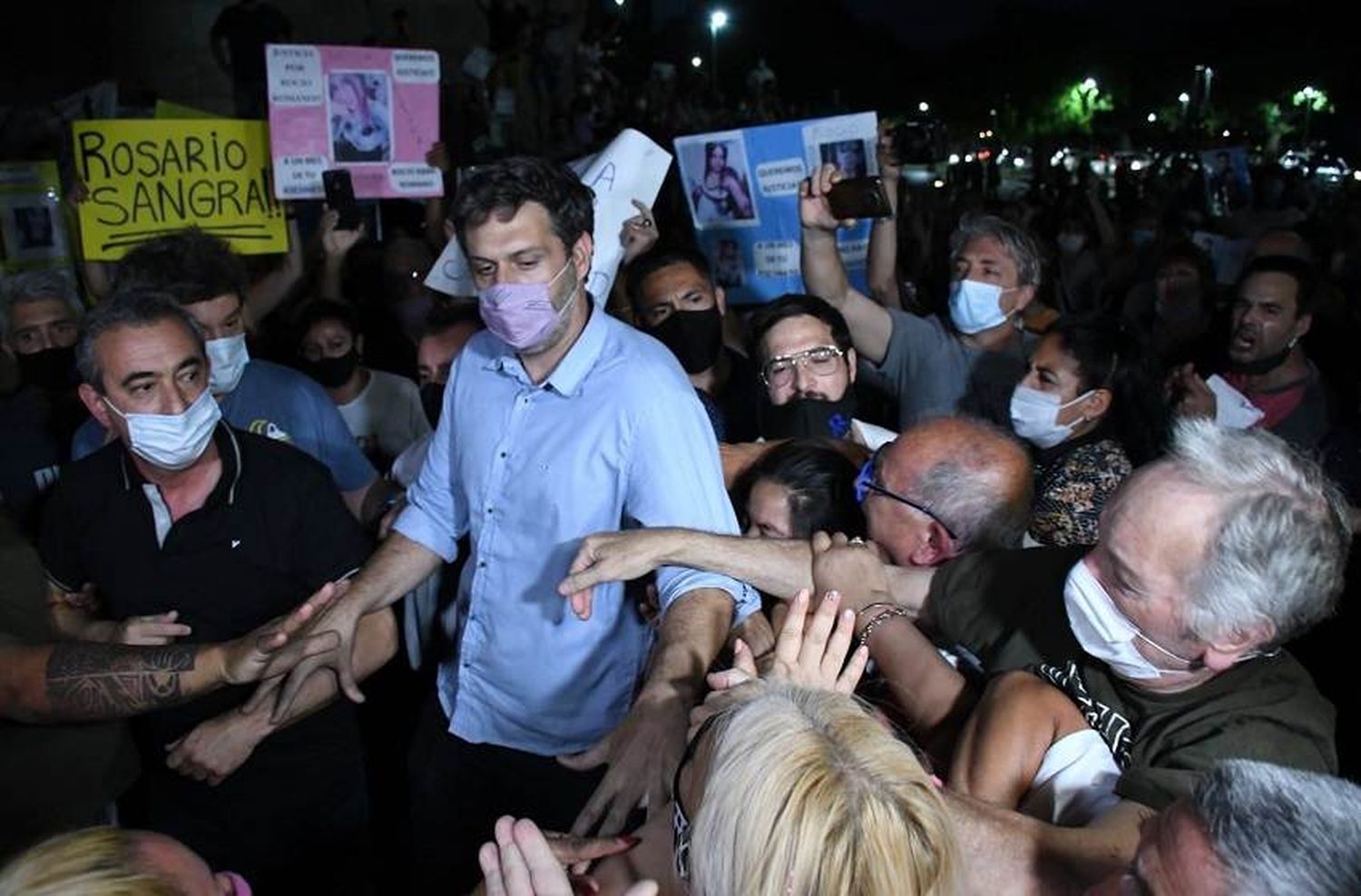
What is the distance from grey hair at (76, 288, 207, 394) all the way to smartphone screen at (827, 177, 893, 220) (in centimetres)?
226

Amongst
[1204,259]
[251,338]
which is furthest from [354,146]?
[1204,259]

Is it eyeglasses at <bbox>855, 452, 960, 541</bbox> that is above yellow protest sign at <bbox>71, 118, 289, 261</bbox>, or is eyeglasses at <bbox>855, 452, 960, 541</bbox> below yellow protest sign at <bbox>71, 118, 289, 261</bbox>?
below

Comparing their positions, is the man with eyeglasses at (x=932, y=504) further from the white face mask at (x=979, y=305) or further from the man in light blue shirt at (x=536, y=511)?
the white face mask at (x=979, y=305)

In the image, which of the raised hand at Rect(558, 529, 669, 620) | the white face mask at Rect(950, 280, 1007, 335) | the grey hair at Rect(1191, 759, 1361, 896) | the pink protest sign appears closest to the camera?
the grey hair at Rect(1191, 759, 1361, 896)

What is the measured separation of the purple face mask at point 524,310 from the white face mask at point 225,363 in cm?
141

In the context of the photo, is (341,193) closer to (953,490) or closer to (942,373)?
(942,373)

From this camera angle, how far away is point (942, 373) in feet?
14.4

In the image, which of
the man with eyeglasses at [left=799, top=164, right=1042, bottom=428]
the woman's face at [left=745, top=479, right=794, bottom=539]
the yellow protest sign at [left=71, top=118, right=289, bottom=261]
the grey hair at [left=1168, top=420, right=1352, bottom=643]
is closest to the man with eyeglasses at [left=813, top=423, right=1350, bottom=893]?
the grey hair at [left=1168, top=420, right=1352, bottom=643]

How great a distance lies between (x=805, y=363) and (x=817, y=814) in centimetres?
249

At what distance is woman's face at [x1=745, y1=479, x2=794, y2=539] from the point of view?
305 centimetres

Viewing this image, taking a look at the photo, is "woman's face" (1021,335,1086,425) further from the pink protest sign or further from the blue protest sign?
the pink protest sign

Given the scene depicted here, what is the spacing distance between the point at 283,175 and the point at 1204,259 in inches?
200

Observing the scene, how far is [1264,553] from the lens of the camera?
1.95 m

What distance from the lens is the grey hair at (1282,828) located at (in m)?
1.29
